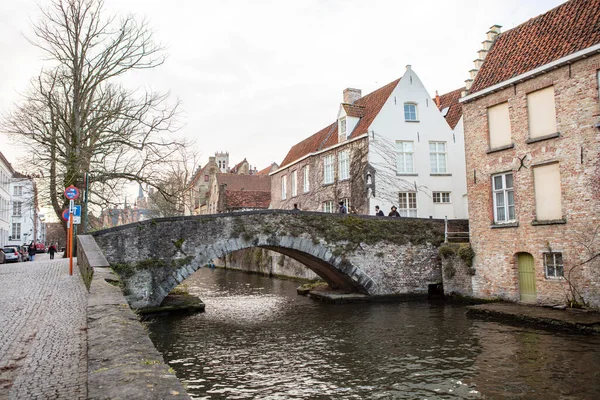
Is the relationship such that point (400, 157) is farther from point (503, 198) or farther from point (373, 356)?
point (373, 356)

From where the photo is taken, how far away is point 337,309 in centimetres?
1666

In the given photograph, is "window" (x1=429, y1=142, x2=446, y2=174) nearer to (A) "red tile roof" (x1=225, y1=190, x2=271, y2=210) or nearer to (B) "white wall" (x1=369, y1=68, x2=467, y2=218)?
(B) "white wall" (x1=369, y1=68, x2=467, y2=218)

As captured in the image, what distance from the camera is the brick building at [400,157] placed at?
74.3 feet

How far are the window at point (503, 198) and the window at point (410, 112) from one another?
8.18 metres

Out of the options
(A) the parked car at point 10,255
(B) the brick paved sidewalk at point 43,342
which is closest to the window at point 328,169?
(B) the brick paved sidewalk at point 43,342

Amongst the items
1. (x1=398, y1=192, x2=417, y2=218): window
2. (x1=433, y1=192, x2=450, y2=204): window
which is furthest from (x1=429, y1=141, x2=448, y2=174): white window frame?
(x1=398, y1=192, x2=417, y2=218): window

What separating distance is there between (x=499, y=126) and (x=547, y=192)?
2.74m

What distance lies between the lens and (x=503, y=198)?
51.8 ft

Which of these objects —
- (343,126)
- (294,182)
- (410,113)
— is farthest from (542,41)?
(294,182)

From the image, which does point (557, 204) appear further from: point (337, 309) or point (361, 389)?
point (361, 389)

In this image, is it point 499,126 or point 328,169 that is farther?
point 328,169

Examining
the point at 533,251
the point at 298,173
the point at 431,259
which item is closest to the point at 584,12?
the point at 533,251

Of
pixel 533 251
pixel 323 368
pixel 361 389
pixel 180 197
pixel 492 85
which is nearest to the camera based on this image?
pixel 361 389

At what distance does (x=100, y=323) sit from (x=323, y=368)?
5113 millimetres
